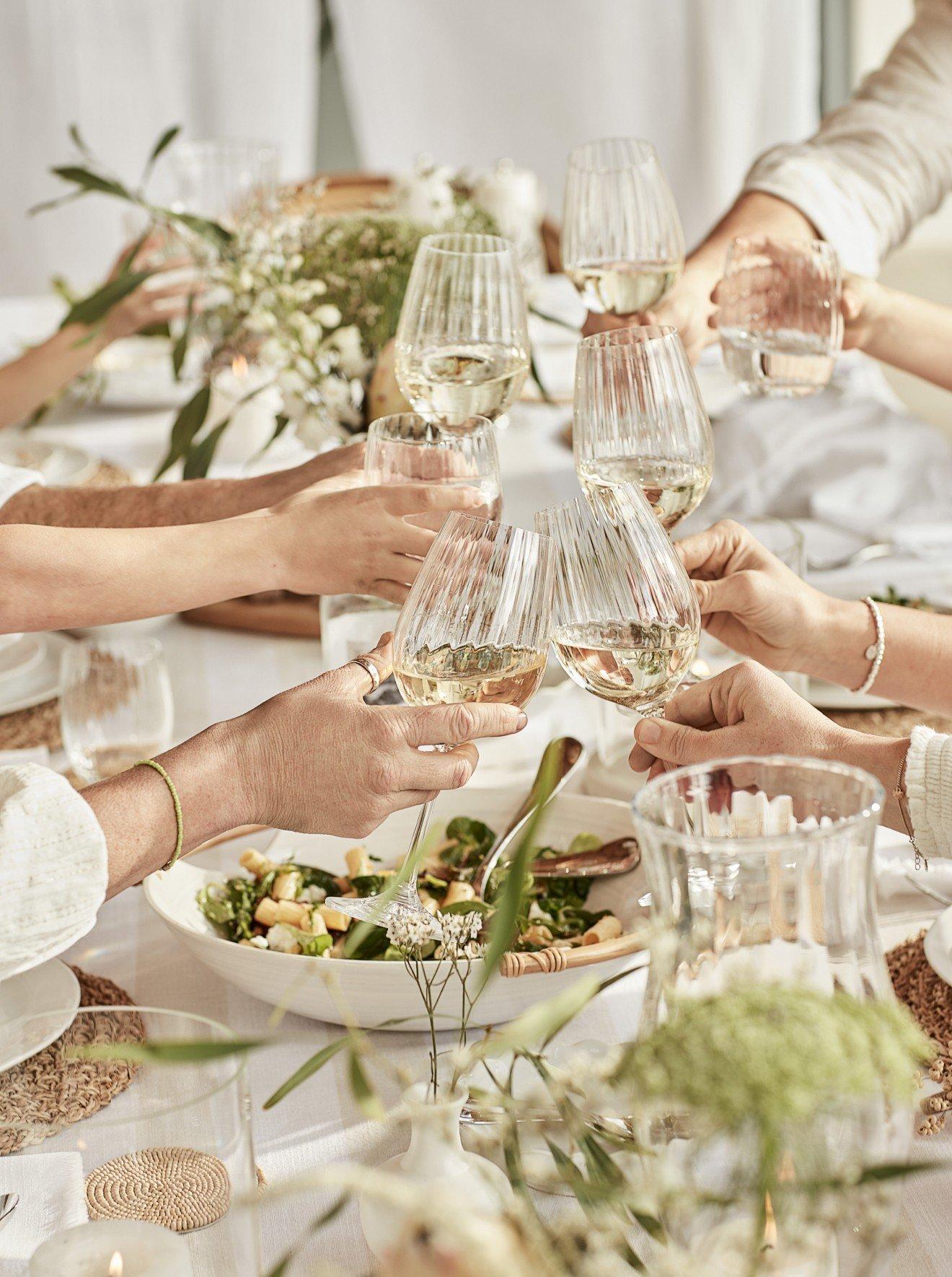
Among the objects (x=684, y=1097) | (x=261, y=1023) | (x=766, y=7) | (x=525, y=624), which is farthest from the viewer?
(x=766, y=7)

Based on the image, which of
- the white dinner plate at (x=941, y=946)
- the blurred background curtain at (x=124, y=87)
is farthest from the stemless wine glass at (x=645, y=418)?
the blurred background curtain at (x=124, y=87)

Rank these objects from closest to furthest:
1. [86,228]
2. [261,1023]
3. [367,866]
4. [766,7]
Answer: [261,1023] < [367,866] < [766,7] < [86,228]

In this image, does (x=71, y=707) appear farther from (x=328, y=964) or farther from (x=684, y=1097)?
(x=684, y=1097)

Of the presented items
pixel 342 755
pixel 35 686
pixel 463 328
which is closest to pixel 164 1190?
pixel 342 755

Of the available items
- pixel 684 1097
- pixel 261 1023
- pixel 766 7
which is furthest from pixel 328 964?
pixel 766 7

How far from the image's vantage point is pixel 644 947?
0.88m

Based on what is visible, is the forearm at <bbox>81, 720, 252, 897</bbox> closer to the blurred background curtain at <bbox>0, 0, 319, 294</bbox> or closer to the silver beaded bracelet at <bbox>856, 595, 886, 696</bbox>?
the silver beaded bracelet at <bbox>856, 595, 886, 696</bbox>

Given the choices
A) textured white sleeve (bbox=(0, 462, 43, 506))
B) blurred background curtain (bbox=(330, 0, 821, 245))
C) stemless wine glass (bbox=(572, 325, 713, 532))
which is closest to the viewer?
stemless wine glass (bbox=(572, 325, 713, 532))

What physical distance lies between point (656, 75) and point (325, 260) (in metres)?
3.38

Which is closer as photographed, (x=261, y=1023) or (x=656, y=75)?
(x=261, y=1023)

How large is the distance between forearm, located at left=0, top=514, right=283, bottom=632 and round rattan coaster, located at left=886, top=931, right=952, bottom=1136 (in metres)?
0.55

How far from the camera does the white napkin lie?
577 millimetres

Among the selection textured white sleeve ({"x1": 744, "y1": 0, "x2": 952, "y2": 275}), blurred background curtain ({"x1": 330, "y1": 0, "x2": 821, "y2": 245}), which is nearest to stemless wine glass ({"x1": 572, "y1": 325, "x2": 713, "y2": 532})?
textured white sleeve ({"x1": 744, "y1": 0, "x2": 952, "y2": 275})

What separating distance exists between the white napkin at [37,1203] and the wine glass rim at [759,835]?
280 millimetres
